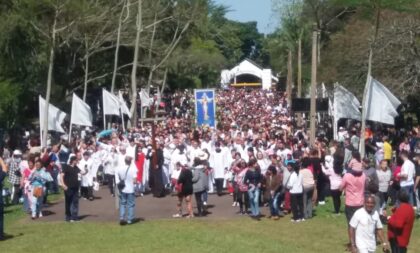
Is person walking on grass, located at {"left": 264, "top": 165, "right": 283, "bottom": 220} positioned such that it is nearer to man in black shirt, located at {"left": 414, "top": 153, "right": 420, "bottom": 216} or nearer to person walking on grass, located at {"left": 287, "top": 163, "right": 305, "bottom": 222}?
person walking on grass, located at {"left": 287, "top": 163, "right": 305, "bottom": 222}

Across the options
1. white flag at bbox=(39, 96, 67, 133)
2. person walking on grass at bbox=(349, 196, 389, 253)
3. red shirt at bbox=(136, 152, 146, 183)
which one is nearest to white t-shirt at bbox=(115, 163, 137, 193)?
red shirt at bbox=(136, 152, 146, 183)

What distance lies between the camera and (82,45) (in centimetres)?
5319

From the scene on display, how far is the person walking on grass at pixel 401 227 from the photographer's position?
15391 millimetres

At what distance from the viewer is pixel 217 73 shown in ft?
338

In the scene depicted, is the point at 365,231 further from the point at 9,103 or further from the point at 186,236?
the point at 9,103

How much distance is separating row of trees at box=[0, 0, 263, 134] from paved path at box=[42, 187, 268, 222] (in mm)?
8826

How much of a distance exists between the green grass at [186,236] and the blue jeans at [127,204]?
286 millimetres

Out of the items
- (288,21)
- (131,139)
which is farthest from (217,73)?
(131,139)

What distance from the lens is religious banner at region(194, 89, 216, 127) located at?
35125 millimetres

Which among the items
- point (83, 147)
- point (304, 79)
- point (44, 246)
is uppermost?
point (304, 79)

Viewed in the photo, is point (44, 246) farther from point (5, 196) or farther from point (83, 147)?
point (83, 147)

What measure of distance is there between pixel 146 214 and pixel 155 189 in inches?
135

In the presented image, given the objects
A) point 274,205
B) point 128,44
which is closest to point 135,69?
point 128,44

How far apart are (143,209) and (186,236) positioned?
200 inches
